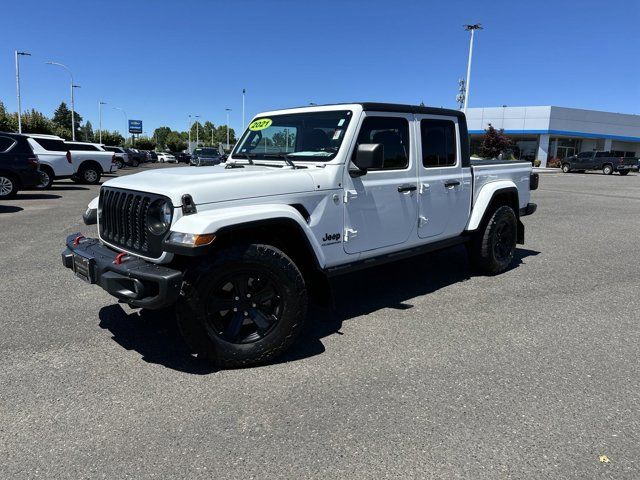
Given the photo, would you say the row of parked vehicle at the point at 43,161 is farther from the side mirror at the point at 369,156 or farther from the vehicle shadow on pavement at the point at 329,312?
the side mirror at the point at 369,156

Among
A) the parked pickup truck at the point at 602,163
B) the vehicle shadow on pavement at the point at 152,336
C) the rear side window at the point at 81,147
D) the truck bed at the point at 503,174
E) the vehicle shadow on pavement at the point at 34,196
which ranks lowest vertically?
the vehicle shadow on pavement at the point at 152,336

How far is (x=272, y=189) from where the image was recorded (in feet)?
11.9

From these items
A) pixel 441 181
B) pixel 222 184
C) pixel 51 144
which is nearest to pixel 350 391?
pixel 222 184

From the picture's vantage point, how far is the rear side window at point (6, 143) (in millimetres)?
12688

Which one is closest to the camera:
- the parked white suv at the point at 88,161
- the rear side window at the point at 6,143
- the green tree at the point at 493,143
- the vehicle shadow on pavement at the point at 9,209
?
the vehicle shadow on pavement at the point at 9,209

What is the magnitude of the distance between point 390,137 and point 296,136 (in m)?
0.90

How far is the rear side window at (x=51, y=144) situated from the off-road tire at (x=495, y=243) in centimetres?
1561

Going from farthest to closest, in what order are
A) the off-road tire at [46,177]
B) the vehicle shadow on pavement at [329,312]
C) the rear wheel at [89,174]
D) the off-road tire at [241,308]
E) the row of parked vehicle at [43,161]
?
the rear wheel at [89,174]
the off-road tire at [46,177]
the row of parked vehicle at [43,161]
the vehicle shadow on pavement at [329,312]
the off-road tire at [241,308]

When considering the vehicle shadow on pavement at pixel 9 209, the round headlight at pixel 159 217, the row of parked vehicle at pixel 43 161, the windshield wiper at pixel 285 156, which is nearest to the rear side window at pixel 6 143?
the row of parked vehicle at pixel 43 161

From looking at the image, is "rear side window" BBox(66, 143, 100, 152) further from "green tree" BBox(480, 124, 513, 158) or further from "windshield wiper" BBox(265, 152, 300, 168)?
"green tree" BBox(480, 124, 513, 158)

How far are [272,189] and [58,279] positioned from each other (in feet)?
11.4

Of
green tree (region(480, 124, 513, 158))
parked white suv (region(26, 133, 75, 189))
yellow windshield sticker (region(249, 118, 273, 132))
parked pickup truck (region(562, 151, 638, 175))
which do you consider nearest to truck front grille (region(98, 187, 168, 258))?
yellow windshield sticker (region(249, 118, 273, 132))

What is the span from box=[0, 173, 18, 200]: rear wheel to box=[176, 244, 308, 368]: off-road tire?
12225 millimetres

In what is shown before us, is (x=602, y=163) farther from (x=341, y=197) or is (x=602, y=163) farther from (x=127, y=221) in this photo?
(x=127, y=221)
